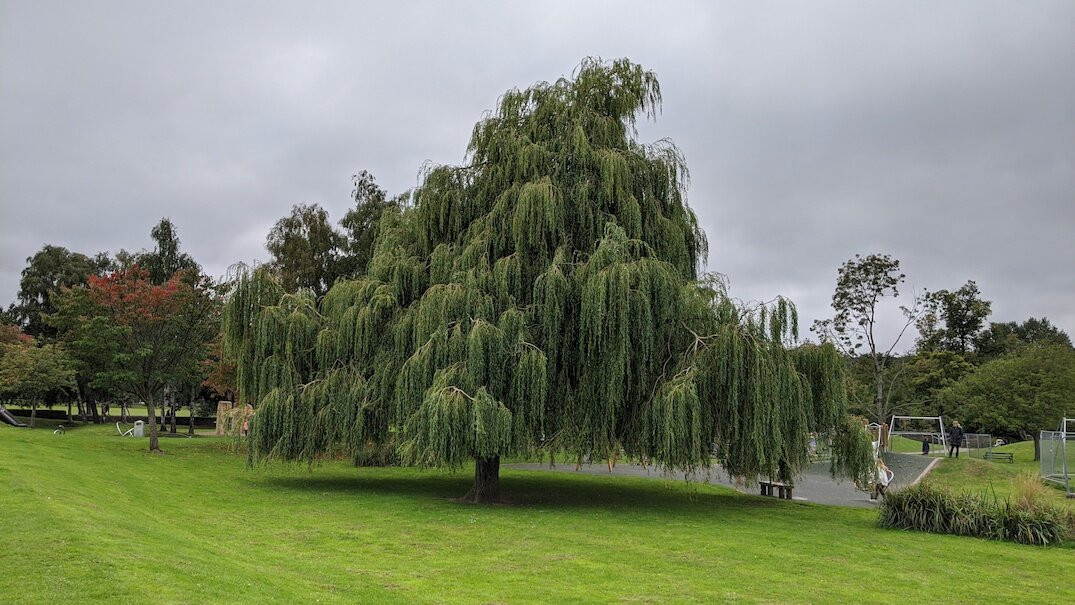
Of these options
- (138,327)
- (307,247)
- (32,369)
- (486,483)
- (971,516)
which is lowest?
(486,483)

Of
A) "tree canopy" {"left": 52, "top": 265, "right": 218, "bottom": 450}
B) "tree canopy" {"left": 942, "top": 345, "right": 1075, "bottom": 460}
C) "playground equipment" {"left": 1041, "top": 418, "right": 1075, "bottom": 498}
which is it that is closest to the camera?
"playground equipment" {"left": 1041, "top": 418, "right": 1075, "bottom": 498}

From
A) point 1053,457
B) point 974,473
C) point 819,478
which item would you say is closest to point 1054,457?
point 1053,457

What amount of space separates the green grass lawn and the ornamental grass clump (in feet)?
1.79

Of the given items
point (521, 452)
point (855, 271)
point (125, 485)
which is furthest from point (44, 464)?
point (855, 271)

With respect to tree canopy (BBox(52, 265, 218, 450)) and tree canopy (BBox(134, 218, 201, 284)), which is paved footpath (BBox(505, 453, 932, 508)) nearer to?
tree canopy (BBox(52, 265, 218, 450))

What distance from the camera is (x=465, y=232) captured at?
20766mm

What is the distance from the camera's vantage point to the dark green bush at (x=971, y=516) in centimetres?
1562

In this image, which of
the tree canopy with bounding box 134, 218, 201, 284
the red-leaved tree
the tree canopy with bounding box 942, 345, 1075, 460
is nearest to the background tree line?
the tree canopy with bounding box 942, 345, 1075, 460

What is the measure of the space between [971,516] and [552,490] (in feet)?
37.6

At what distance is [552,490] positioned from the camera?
2359cm

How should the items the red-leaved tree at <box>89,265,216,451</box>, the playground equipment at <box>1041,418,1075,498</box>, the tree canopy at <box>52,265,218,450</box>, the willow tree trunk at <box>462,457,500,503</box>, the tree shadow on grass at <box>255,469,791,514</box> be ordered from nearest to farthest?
the willow tree trunk at <box>462,457,500,503</box>
the tree shadow on grass at <box>255,469,791,514</box>
the playground equipment at <box>1041,418,1075,498</box>
the tree canopy at <box>52,265,218,450</box>
the red-leaved tree at <box>89,265,216,451</box>

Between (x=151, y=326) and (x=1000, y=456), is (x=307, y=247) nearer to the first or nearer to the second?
(x=151, y=326)

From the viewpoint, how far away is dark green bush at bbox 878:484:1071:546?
15.6m

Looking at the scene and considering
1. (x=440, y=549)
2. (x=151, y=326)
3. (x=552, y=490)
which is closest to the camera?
(x=440, y=549)
